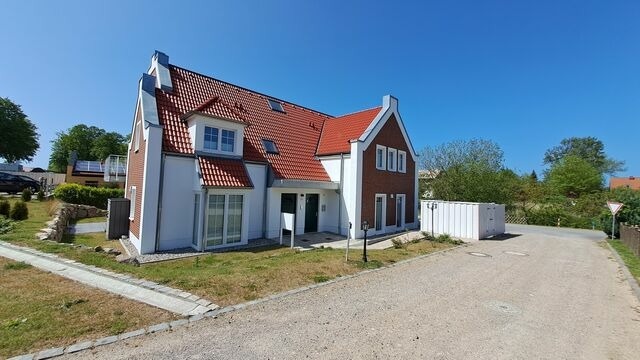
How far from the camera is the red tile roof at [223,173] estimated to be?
1202 centimetres

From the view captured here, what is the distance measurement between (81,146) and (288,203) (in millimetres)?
81747

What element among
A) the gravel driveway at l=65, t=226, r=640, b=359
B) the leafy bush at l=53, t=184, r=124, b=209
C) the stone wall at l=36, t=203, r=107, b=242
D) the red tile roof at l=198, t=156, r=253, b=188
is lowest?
the gravel driveway at l=65, t=226, r=640, b=359

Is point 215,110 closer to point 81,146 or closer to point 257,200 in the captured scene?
point 257,200

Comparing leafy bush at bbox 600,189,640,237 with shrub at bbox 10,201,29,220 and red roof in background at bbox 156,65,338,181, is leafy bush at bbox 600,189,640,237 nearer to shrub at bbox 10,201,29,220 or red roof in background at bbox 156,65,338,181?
red roof in background at bbox 156,65,338,181

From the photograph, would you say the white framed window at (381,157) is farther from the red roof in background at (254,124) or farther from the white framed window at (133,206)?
the white framed window at (133,206)

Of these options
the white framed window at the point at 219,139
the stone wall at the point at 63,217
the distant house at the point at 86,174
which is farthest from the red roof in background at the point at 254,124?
the distant house at the point at 86,174

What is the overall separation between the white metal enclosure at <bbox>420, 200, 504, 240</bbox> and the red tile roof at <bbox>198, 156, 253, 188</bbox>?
10500 mm

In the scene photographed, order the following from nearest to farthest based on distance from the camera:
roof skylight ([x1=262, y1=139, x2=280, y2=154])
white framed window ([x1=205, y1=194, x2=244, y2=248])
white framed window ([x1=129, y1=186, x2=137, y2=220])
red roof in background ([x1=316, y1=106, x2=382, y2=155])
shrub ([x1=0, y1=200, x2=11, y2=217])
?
1. white framed window ([x1=205, y1=194, x2=244, y2=248])
2. white framed window ([x1=129, y1=186, x2=137, y2=220])
3. shrub ([x1=0, y1=200, x2=11, y2=217])
4. roof skylight ([x1=262, y1=139, x2=280, y2=154])
5. red roof in background ([x1=316, y1=106, x2=382, y2=155])

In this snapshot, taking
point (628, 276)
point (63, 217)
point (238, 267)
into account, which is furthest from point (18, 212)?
point (628, 276)

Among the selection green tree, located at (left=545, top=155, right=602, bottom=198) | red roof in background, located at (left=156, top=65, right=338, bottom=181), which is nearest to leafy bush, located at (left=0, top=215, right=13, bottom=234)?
red roof in background, located at (left=156, top=65, right=338, bottom=181)

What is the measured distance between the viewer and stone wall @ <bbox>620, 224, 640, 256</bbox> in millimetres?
13352

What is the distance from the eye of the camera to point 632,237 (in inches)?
579

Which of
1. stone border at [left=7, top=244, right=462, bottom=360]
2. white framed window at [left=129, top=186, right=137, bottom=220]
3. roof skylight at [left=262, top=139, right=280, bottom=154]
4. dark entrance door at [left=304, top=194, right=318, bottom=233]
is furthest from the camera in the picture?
dark entrance door at [left=304, top=194, right=318, bottom=233]

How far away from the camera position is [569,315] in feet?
20.6
